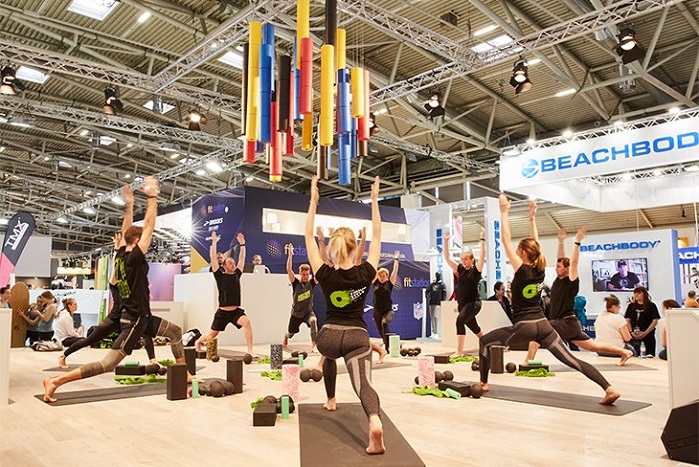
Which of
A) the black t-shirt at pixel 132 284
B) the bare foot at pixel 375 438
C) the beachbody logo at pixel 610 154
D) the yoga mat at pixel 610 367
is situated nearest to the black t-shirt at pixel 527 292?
the bare foot at pixel 375 438

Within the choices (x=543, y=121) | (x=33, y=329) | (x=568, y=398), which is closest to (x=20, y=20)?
(x=33, y=329)

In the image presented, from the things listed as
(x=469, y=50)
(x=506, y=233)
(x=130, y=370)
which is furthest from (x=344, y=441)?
(x=469, y=50)

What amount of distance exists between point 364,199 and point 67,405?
16.7m

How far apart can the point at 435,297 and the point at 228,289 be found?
797 cm

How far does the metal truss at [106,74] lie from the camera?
31.4ft

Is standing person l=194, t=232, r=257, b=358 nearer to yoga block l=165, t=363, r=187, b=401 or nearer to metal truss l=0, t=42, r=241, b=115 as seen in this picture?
yoga block l=165, t=363, r=187, b=401

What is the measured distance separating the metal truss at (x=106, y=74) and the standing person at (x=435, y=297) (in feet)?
21.4

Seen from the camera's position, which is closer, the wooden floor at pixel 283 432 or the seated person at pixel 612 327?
the wooden floor at pixel 283 432

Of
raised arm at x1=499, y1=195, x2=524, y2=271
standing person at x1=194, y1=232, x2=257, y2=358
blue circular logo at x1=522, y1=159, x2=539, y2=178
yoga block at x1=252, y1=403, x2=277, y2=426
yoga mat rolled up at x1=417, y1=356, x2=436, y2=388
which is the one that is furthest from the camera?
blue circular logo at x1=522, y1=159, x2=539, y2=178

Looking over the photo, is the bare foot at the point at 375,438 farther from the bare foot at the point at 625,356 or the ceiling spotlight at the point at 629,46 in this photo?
the ceiling spotlight at the point at 629,46

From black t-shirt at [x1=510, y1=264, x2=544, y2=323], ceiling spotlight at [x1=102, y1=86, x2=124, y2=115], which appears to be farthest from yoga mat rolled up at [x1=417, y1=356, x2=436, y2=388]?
ceiling spotlight at [x1=102, y1=86, x2=124, y2=115]

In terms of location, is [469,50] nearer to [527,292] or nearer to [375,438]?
[527,292]

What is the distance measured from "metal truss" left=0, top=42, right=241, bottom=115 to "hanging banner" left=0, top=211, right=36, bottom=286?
2.79m

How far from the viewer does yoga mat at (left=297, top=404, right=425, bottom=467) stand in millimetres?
2963
